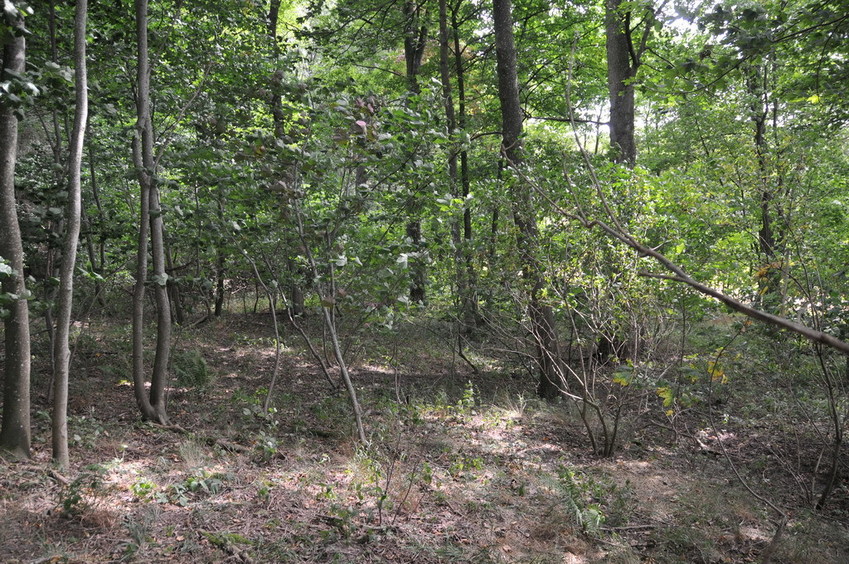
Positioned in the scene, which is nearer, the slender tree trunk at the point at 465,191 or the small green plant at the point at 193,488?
the small green plant at the point at 193,488

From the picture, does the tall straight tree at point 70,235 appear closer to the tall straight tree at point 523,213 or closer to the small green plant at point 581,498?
the small green plant at point 581,498

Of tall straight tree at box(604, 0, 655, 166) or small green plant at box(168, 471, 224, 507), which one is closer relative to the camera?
small green plant at box(168, 471, 224, 507)

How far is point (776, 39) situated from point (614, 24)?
585 cm

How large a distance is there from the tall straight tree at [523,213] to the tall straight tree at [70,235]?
4365 millimetres

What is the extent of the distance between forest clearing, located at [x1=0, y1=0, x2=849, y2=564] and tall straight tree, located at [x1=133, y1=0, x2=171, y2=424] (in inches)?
1.4

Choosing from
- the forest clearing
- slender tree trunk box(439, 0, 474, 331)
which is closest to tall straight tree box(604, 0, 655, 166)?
the forest clearing

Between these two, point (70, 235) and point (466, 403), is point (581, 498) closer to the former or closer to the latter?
point (466, 403)

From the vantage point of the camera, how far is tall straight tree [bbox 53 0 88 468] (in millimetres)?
3678

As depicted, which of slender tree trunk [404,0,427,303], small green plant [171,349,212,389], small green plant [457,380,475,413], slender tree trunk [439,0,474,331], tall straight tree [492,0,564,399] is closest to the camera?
slender tree trunk [404,0,427,303]

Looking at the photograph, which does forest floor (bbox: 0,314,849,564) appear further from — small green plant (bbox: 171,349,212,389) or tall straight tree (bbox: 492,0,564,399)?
tall straight tree (bbox: 492,0,564,399)

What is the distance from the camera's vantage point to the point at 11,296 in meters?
3.21

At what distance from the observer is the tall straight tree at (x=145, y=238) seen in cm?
493

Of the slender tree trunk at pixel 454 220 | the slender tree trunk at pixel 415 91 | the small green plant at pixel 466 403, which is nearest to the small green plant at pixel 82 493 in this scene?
the slender tree trunk at pixel 415 91

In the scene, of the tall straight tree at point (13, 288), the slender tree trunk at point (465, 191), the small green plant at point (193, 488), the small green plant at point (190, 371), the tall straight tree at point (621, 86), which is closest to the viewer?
the tall straight tree at point (13, 288)
